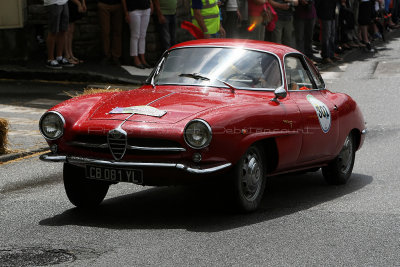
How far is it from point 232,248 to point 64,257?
1.21m

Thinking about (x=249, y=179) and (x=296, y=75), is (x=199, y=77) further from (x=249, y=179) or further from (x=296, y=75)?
(x=249, y=179)

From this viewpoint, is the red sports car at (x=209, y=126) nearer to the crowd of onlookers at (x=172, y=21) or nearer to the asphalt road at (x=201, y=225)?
the asphalt road at (x=201, y=225)

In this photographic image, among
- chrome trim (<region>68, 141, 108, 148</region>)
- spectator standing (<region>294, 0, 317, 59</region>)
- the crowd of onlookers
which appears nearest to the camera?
chrome trim (<region>68, 141, 108, 148</region>)

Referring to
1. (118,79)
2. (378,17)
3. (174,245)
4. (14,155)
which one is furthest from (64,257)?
(378,17)

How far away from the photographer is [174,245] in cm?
682

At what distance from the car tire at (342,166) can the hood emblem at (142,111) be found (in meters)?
2.72

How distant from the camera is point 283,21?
2030 cm

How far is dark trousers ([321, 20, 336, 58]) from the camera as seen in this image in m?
23.1

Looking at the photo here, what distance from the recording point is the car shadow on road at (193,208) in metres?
7.63

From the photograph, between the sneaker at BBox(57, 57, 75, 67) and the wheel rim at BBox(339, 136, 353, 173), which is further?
the sneaker at BBox(57, 57, 75, 67)

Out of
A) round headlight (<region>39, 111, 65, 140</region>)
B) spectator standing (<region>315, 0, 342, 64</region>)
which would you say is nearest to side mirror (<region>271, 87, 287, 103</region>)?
round headlight (<region>39, 111, 65, 140</region>)

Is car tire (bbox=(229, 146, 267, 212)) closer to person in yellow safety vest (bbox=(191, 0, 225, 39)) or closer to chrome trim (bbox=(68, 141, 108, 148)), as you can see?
chrome trim (bbox=(68, 141, 108, 148))

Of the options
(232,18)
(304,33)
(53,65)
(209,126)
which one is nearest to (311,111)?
(209,126)

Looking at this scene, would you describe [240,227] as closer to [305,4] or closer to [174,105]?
[174,105]
